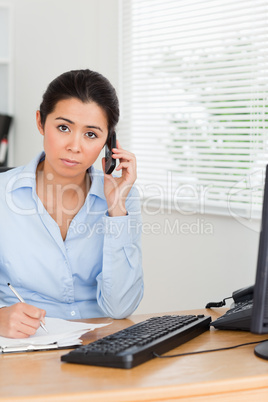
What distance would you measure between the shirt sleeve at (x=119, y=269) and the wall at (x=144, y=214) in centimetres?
74

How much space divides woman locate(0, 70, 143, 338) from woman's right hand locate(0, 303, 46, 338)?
1.14 feet

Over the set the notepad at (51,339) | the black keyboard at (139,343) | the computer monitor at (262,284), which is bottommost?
the notepad at (51,339)

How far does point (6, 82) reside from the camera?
146 inches

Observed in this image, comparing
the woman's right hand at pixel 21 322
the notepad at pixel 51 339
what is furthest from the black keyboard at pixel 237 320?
the woman's right hand at pixel 21 322

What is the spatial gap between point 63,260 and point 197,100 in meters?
1.19

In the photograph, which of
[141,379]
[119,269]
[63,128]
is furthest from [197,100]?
[141,379]

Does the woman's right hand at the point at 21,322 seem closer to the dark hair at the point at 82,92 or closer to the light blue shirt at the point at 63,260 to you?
the light blue shirt at the point at 63,260

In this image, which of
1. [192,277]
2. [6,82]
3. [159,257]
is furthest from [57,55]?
[192,277]

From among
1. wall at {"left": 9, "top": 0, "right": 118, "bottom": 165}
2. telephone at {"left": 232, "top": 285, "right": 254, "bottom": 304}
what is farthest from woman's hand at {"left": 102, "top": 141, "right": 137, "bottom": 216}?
wall at {"left": 9, "top": 0, "right": 118, "bottom": 165}

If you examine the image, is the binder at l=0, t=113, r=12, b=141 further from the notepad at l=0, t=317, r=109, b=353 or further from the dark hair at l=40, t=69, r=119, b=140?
the notepad at l=0, t=317, r=109, b=353

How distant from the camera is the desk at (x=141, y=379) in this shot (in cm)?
91

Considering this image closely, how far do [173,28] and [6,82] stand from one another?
4.70 ft

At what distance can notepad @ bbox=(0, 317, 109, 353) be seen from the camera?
3.88 feet

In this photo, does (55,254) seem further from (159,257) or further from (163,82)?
(163,82)
